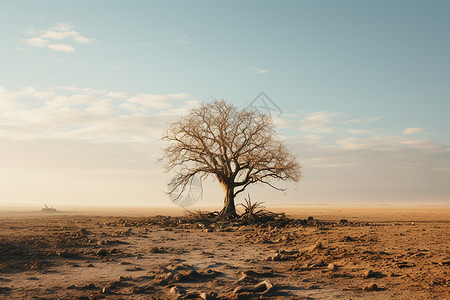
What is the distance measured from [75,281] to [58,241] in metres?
5.16

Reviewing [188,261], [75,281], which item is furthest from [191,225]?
[75,281]

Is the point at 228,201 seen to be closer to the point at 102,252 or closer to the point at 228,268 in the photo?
the point at 102,252

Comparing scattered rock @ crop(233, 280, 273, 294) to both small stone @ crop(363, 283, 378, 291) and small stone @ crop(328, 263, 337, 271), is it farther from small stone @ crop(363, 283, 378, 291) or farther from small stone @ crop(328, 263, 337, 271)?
small stone @ crop(328, 263, 337, 271)

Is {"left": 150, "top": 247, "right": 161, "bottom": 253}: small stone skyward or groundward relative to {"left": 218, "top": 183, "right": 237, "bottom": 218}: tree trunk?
groundward

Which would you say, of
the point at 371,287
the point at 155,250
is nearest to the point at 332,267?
the point at 371,287

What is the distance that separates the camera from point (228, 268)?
373 inches

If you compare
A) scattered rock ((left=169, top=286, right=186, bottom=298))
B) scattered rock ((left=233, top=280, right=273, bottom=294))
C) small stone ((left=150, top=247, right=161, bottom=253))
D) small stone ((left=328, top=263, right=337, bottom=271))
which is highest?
small stone ((left=328, top=263, right=337, bottom=271))

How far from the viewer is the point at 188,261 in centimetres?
1047

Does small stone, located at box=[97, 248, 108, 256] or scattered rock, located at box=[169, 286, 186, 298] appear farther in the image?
small stone, located at box=[97, 248, 108, 256]

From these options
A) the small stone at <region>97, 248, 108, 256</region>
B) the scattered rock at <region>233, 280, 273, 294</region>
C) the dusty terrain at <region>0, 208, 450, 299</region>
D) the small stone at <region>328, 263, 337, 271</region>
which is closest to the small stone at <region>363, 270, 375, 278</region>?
the dusty terrain at <region>0, 208, 450, 299</region>

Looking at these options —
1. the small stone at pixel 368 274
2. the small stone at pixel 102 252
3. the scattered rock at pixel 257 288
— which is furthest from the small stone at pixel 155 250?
the small stone at pixel 368 274

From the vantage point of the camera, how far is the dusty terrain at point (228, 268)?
7.32 m

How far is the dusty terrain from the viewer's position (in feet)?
24.0

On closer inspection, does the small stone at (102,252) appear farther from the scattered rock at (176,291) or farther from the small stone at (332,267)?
the small stone at (332,267)
